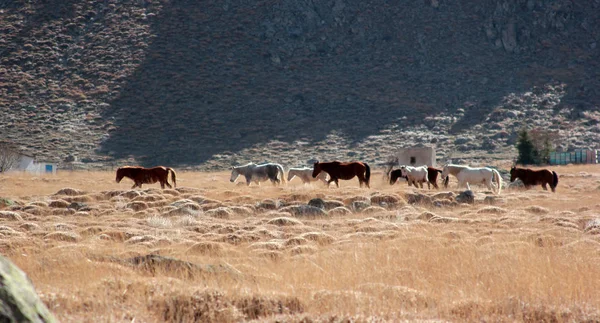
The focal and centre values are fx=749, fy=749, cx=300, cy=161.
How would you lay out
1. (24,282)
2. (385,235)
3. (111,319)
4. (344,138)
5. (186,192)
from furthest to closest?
(344,138) < (186,192) < (385,235) < (111,319) < (24,282)

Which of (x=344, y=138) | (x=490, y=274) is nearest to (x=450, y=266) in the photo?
(x=490, y=274)

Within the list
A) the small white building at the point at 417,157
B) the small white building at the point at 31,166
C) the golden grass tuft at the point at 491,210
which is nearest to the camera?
the golden grass tuft at the point at 491,210

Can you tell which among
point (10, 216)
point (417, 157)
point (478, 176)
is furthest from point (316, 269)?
point (417, 157)

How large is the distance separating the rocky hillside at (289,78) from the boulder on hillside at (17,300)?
71905 millimetres

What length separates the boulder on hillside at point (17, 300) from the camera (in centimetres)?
479

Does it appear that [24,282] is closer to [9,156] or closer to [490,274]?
[490,274]

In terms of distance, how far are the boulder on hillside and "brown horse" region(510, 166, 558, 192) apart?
33.1 m

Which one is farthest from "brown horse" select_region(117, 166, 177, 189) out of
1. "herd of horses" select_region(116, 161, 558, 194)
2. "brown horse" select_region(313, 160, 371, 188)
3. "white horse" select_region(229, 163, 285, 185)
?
"brown horse" select_region(313, 160, 371, 188)

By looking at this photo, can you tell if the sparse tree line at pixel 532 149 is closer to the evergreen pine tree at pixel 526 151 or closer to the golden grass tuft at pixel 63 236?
the evergreen pine tree at pixel 526 151

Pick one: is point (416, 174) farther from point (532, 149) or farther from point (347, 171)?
point (532, 149)

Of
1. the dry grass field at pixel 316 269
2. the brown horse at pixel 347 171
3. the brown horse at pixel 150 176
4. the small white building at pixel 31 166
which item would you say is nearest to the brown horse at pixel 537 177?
the brown horse at pixel 347 171

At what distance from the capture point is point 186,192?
111 feet

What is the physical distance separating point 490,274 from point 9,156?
5566 centimetres

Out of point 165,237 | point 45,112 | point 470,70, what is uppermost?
point 470,70
